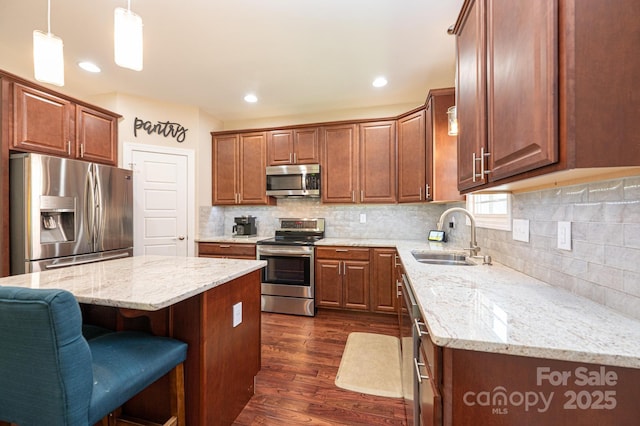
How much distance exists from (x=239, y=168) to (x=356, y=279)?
2306 mm

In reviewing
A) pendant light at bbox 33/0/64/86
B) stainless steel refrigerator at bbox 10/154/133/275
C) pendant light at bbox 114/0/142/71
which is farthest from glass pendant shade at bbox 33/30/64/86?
stainless steel refrigerator at bbox 10/154/133/275

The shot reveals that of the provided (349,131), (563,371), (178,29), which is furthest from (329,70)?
(563,371)

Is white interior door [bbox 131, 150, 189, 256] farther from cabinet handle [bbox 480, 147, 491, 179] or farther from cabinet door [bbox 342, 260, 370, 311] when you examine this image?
cabinet handle [bbox 480, 147, 491, 179]

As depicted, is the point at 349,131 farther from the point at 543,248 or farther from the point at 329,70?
the point at 543,248

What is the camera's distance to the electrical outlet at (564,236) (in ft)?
3.57

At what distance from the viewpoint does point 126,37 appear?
1271 millimetres

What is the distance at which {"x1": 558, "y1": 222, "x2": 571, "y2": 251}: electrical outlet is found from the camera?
42.8 inches

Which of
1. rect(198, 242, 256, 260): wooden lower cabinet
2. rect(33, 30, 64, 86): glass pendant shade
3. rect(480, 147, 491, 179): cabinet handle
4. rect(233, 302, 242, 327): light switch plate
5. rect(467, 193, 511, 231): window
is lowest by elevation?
rect(233, 302, 242, 327): light switch plate

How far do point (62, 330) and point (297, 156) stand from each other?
310cm

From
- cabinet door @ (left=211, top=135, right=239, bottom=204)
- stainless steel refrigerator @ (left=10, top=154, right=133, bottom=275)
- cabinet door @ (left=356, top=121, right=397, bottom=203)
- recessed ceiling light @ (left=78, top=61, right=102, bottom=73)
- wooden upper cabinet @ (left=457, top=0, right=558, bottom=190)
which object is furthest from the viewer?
cabinet door @ (left=211, top=135, right=239, bottom=204)

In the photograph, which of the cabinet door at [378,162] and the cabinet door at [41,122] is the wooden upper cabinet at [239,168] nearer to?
the cabinet door at [378,162]

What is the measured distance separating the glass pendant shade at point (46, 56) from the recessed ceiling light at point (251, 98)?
6.91ft

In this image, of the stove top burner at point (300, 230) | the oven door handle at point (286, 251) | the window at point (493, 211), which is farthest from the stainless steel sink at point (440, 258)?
the stove top burner at point (300, 230)

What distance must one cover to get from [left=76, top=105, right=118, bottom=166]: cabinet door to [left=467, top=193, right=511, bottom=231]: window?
154 inches
